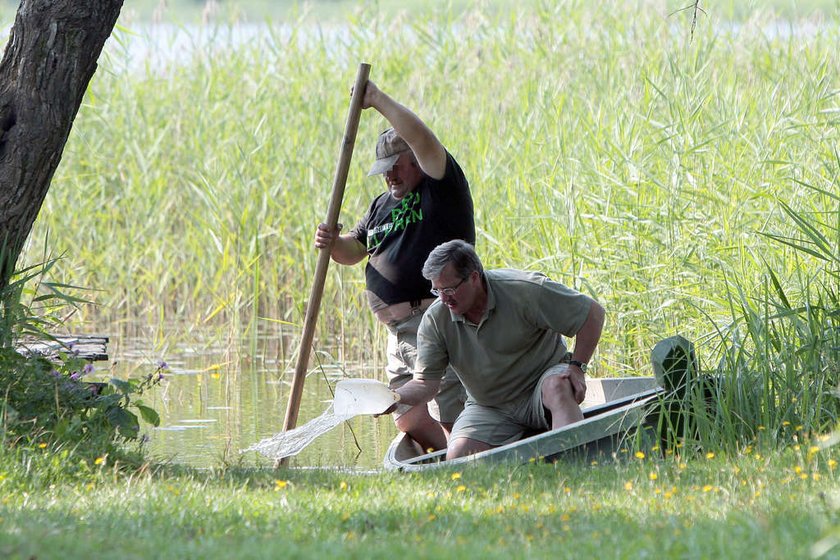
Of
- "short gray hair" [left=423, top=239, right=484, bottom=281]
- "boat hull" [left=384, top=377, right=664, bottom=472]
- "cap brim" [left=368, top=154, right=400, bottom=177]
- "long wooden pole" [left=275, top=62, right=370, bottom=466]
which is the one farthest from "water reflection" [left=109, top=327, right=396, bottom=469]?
"cap brim" [left=368, top=154, right=400, bottom=177]

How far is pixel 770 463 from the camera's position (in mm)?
4609

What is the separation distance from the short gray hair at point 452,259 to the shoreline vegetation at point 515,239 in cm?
94

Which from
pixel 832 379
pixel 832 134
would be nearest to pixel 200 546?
pixel 832 379

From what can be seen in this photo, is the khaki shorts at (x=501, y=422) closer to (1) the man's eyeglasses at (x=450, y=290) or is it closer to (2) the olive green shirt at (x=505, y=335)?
(2) the olive green shirt at (x=505, y=335)

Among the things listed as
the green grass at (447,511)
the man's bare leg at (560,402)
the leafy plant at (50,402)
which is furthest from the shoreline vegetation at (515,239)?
the man's bare leg at (560,402)

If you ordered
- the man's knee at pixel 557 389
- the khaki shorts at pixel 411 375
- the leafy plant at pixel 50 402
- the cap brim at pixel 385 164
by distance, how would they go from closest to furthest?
the leafy plant at pixel 50 402
the man's knee at pixel 557 389
the cap brim at pixel 385 164
the khaki shorts at pixel 411 375

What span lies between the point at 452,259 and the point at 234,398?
3466mm

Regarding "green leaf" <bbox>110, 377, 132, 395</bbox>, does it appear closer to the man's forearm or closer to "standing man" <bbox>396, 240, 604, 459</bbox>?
"standing man" <bbox>396, 240, 604, 459</bbox>

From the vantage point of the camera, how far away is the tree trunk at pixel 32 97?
5359 mm

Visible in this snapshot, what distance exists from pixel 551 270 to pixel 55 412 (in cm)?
340

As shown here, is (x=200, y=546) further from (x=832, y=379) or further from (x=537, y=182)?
(x=537, y=182)

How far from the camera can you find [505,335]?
545 cm

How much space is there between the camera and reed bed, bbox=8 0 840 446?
6.73 metres

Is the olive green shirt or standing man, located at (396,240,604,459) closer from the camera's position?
standing man, located at (396,240,604,459)
